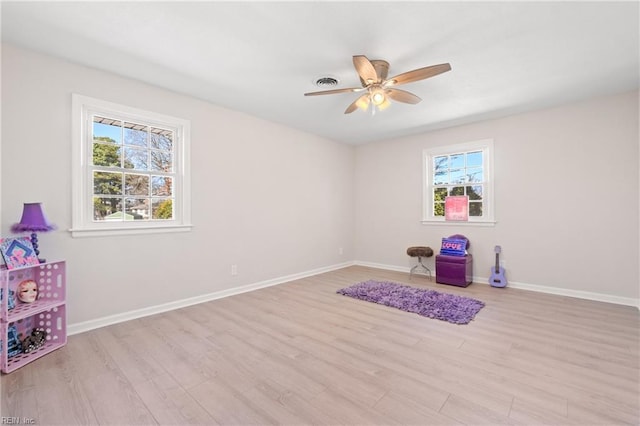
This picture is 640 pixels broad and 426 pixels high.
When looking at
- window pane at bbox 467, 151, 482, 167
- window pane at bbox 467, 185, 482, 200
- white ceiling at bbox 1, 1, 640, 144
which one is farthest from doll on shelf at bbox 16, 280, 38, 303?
window pane at bbox 467, 151, 482, 167

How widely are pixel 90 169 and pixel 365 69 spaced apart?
110 inches

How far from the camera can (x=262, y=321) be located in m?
2.96

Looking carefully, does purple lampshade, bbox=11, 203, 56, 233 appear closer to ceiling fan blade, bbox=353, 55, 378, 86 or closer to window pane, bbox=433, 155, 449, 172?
ceiling fan blade, bbox=353, 55, 378, 86

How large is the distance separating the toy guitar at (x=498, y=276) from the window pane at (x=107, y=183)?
16.3ft

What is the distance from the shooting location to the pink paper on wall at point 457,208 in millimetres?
4746

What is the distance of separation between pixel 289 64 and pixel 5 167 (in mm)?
2556

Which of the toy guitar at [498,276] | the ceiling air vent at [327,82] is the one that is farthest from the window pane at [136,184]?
the toy guitar at [498,276]

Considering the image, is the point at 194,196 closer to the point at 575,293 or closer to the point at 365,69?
the point at 365,69

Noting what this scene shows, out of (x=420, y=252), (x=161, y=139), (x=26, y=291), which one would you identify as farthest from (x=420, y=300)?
(x=26, y=291)

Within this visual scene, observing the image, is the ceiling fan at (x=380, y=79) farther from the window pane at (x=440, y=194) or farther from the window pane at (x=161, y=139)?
the window pane at (x=440, y=194)

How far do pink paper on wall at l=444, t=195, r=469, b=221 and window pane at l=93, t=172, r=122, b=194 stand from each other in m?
4.69

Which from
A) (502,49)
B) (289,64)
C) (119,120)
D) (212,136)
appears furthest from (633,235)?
(119,120)

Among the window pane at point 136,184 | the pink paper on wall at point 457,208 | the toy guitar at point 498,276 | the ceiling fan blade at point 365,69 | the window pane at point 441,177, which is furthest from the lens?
the window pane at point 441,177

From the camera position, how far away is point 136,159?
3.19m
